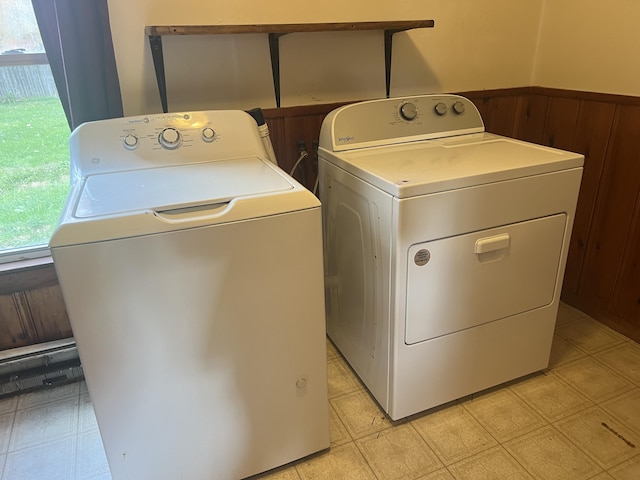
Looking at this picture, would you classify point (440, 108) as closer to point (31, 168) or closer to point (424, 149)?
point (424, 149)

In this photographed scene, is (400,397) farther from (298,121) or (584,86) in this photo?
(584,86)

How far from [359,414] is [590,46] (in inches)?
68.5

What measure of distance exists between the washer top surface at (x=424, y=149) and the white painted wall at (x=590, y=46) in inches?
21.5

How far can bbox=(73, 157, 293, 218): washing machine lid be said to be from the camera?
1.13m

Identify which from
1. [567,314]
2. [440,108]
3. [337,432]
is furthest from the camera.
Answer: [567,314]

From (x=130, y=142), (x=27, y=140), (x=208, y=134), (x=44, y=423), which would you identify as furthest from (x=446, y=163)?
(x=44, y=423)

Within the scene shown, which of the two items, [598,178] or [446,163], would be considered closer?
[446,163]

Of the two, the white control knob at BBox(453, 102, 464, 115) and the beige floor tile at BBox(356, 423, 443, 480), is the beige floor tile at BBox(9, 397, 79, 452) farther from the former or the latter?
the white control knob at BBox(453, 102, 464, 115)

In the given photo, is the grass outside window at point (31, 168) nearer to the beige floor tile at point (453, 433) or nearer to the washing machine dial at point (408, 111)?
the washing machine dial at point (408, 111)

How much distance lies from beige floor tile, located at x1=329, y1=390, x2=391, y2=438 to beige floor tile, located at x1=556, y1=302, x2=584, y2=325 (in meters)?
1.02

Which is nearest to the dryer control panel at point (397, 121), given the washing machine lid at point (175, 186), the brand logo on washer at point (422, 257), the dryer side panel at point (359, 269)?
the dryer side panel at point (359, 269)

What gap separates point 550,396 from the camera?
1729 millimetres

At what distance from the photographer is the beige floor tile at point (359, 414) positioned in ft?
5.29

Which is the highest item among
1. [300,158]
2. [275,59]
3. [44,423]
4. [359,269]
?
[275,59]
